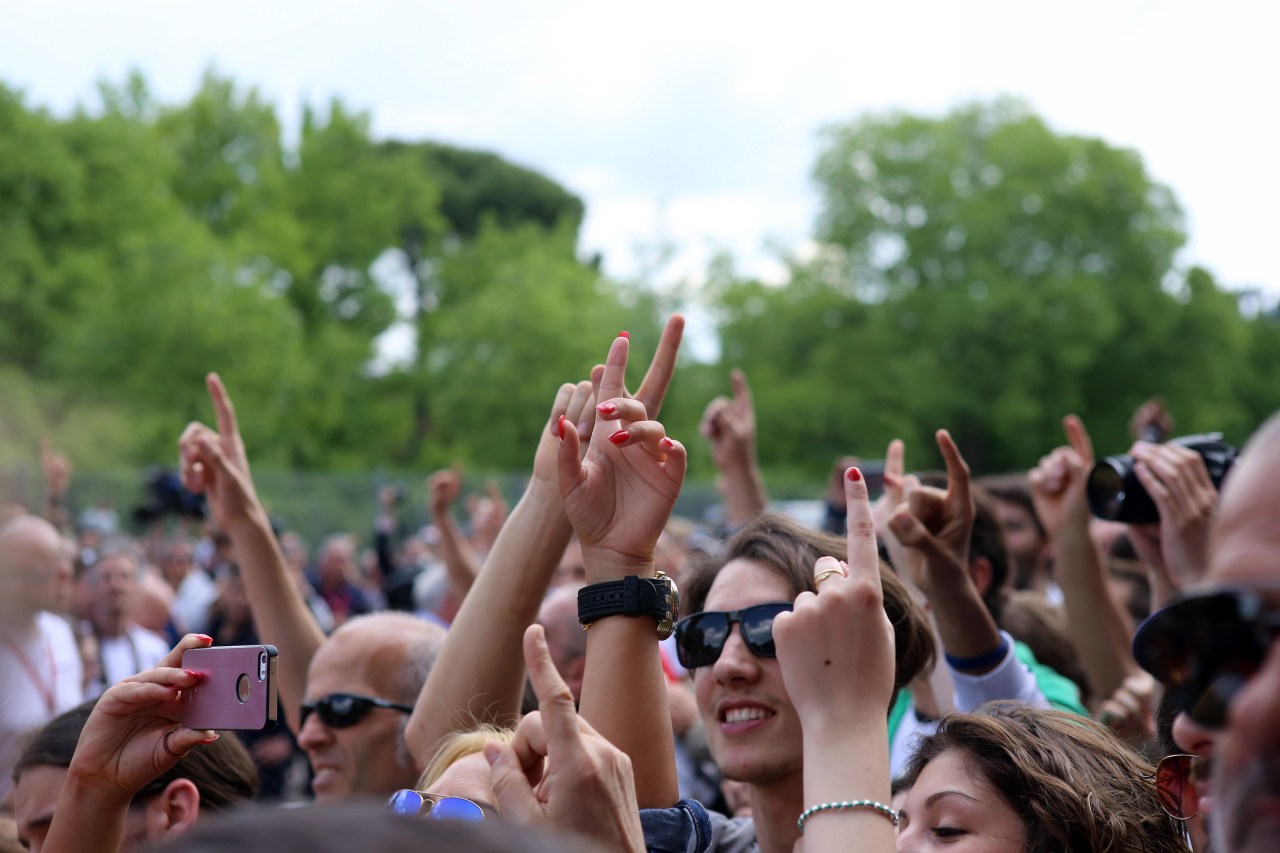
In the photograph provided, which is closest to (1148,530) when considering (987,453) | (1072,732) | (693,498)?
(1072,732)

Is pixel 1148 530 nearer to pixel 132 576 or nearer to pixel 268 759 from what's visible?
pixel 268 759

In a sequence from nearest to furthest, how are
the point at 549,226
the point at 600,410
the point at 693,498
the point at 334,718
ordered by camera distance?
1. the point at 600,410
2. the point at 334,718
3. the point at 693,498
4. the point at 549,226

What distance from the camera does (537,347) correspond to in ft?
104

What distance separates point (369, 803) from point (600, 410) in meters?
1.56

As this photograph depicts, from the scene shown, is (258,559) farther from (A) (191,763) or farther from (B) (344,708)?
(A) (191,763)

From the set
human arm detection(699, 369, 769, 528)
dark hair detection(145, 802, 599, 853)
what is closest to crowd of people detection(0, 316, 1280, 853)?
dark hair detection(145, 802, 599, 853)

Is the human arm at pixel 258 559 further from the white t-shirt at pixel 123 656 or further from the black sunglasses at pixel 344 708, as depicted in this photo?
the white t-shirt at pixel 123 656

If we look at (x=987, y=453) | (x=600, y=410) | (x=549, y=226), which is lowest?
(x=987, y=453)

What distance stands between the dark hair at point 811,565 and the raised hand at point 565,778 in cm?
120

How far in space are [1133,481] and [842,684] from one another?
174cm

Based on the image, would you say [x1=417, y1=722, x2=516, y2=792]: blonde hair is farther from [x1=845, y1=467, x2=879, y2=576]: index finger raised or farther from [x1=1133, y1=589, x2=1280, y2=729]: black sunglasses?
[x1=1133, y1=589, x2=1280, y2=729]: black sunglasses

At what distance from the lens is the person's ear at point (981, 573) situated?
3984mm

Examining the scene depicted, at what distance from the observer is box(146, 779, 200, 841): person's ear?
9.15 ft

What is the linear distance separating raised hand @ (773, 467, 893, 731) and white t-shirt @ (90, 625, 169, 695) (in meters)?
→ 5.35
